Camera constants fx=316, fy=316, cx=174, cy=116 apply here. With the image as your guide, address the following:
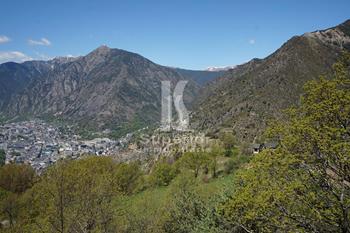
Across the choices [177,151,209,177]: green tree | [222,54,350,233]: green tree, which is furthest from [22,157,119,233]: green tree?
[177,151,209,177]: green tree

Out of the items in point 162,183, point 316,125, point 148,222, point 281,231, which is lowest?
point 162,183

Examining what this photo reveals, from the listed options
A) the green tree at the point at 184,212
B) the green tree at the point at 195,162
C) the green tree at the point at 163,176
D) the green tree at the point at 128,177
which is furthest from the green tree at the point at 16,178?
the green tree at the point at 184,212

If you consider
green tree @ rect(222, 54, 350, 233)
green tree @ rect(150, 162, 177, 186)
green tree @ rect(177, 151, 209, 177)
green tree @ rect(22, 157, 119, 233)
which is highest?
green tree @ rect(222, 54, 350, 233)

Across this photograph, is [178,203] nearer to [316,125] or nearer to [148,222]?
[148,222]

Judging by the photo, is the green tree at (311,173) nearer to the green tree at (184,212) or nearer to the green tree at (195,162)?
the green tree at (184,212)

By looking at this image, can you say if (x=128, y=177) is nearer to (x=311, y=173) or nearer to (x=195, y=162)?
(x=195, y=162)

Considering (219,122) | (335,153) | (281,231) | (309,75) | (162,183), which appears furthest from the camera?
(219,122)

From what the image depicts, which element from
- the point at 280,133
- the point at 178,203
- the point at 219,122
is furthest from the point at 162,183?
the point at 219,122

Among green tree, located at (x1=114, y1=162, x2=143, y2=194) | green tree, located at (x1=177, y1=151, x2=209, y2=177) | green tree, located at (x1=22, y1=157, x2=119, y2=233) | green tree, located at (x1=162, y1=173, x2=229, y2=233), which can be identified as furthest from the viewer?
green tree, located at (x1=177, y1=151, x2=209, y2=177)

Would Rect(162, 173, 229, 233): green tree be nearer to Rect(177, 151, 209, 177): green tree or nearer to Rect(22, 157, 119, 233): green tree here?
Rect(22, 157, 119, 233): green tree
